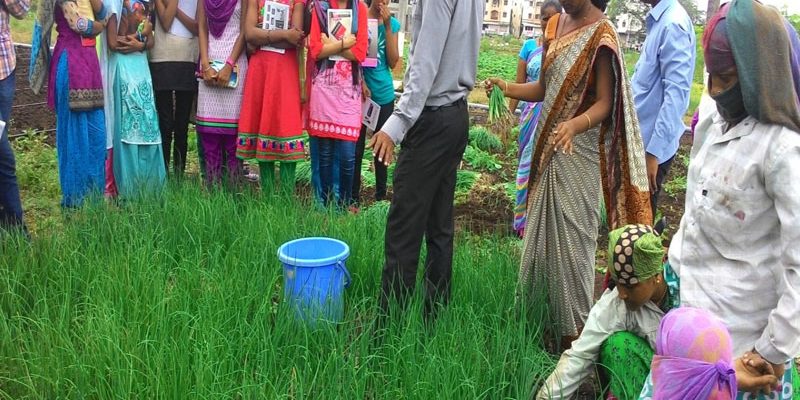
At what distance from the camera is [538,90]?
2.96 metres

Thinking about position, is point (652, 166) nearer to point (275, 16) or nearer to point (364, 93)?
point (364, 93)

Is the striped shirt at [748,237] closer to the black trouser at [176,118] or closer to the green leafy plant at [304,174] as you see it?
the black trouser at [176,118]

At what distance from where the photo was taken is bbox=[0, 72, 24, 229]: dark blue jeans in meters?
3.60

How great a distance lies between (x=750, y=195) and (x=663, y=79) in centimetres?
188

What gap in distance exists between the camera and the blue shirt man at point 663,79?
3.33 m

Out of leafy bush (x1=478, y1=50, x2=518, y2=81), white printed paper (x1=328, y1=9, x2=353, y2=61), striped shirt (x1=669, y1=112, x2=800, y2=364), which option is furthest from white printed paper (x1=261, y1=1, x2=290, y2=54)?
leafy bush (x1=478, y1=50, x2=518, y2=81)

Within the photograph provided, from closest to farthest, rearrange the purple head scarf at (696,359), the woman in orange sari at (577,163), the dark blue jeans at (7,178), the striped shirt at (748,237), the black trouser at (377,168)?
the purple head scarf at (696,359) → the striped shirt at (748,237) → the woman in orange sari at (577,163) → the dark blue jeans at (7,178) → the black trouser at (377,168)

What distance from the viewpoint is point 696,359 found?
1.52 meters

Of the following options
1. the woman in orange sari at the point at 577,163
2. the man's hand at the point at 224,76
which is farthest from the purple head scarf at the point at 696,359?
the man's hand at the point at 224,76

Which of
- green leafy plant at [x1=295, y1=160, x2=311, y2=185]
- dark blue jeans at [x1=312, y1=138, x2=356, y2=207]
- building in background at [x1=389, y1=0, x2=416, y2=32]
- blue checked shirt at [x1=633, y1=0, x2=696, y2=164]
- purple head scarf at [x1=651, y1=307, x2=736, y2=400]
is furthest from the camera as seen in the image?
green leafy plant at [x1=295, y1=160, x2=311, y2=185]

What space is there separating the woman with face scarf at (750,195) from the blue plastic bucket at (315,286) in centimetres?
133

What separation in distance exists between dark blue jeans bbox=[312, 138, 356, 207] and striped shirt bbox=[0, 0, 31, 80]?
1.84 m

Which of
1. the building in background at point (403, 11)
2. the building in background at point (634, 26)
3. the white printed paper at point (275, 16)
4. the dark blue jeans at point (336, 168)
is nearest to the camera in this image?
the building in background at point (403, 11)

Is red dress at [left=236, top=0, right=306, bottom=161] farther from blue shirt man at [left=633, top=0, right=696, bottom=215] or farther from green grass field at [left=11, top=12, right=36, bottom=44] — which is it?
green grass field at [left=11, top=12, right=36, bottom=44]
